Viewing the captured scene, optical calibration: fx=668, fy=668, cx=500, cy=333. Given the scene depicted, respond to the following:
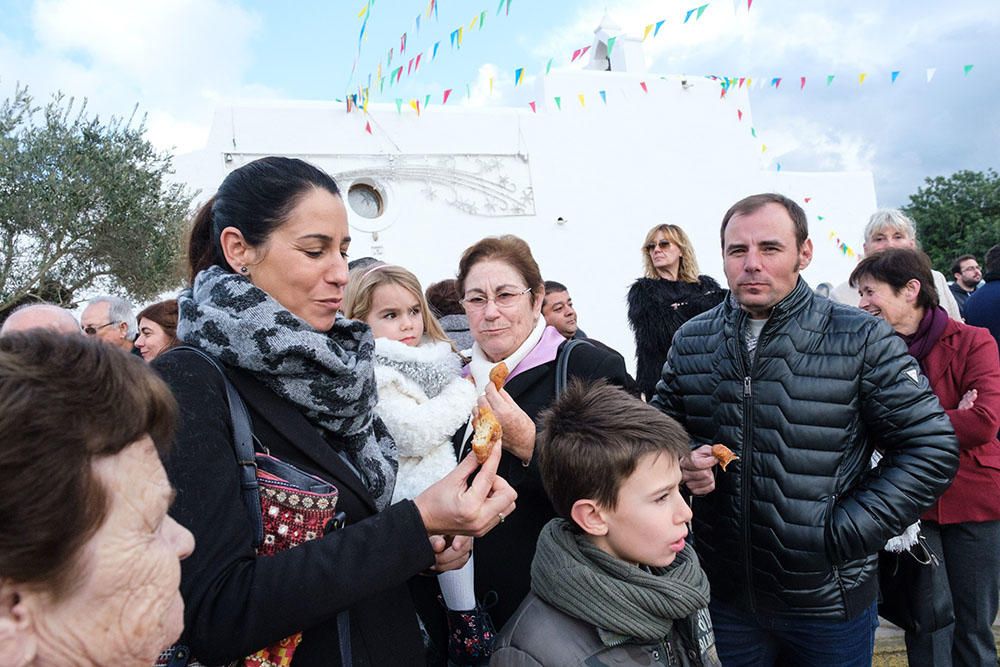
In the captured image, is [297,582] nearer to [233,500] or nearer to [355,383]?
[233,500]

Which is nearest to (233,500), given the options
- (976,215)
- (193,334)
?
(193,334)

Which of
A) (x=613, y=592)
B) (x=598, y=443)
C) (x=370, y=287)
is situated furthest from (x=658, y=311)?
(x=613, y=592)

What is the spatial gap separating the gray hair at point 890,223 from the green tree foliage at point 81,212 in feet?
27.9

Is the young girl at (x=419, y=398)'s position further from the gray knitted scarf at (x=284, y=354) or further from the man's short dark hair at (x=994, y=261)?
the man's short dark hair at (x=994, y=261)

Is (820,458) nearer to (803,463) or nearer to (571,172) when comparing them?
(803,463)

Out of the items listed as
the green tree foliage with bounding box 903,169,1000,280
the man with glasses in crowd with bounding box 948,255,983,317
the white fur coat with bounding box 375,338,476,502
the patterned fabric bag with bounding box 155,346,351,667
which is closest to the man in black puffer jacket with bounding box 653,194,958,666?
the white fur coat with bounding box 375,338,476,502

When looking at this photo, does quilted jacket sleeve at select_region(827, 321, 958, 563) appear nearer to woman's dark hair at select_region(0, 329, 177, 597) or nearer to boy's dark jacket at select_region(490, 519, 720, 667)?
boy's dark jacket at select_region(490, 519, 720, 667)

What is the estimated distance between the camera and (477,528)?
137cm

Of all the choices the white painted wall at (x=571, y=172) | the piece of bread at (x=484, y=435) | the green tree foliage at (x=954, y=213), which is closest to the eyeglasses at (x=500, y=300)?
the piece of bread at (x=484, y=435)

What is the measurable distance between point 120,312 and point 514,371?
3634 mm

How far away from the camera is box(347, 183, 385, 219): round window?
11.2 m

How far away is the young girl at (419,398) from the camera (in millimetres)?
2189

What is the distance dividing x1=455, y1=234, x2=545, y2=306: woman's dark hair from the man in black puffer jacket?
0.74 m

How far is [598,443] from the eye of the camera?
181cm
